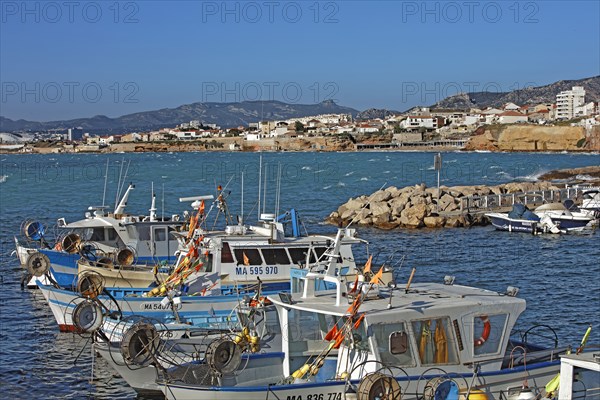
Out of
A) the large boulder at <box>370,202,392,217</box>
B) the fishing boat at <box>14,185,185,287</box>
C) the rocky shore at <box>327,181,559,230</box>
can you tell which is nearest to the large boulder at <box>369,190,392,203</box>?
the rocky shore at <box>327,181,559,230</box>

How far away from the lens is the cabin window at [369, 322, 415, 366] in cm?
1289

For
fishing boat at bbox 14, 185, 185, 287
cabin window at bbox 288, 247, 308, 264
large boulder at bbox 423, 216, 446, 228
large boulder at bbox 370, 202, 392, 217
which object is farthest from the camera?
large boulder at bbox 370, 202, 392, 217

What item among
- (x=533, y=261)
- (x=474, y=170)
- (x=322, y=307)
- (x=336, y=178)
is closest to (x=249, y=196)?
(x=336, y=178)

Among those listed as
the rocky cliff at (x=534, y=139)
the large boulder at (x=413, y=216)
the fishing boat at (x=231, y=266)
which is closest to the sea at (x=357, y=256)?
the large boulder at (x=413, y=216)

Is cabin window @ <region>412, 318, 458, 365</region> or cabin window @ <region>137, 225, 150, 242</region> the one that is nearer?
cabin window @ <region>412, 318, 458, 365</region>

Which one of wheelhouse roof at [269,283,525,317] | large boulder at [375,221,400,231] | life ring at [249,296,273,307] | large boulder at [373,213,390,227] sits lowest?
large boulder at [375,221,400,231]

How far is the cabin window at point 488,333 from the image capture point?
535 inches

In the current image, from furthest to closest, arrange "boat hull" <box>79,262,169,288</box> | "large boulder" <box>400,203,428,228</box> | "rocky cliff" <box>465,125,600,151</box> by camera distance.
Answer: "rocky cliff" <box>465,125,600,151</box>
"large boulder" <box>400,203,428,228</box>
"boat hull" <box>79,262,169,288</box>

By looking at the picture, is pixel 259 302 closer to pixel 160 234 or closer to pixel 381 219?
pixel 160 234

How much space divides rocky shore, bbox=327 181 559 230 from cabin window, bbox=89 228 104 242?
17363 mm

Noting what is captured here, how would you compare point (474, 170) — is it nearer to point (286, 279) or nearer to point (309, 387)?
point (286, 279)

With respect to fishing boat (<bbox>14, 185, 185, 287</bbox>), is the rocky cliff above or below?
above

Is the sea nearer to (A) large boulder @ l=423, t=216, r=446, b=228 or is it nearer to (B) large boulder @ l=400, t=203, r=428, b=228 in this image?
(A) large boulder @ l=423, t=216, r=446, b=228

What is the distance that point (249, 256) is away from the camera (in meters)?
22.6
